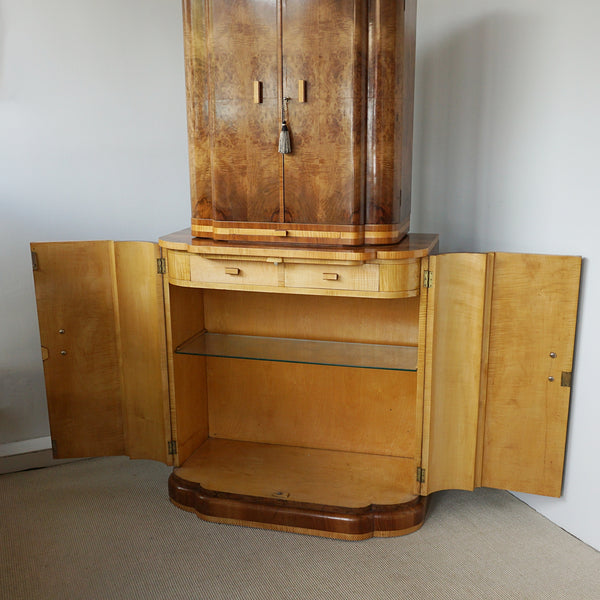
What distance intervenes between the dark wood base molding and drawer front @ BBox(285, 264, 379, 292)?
82cm

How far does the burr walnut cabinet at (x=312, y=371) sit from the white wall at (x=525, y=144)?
0.10m

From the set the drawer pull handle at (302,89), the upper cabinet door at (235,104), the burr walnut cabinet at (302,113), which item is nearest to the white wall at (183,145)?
the burr walnut cabinet at (302,113)

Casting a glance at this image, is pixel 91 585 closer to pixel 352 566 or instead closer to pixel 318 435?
pixel 352 566

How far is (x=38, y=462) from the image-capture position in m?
2.85

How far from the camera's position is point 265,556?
2.20 meters

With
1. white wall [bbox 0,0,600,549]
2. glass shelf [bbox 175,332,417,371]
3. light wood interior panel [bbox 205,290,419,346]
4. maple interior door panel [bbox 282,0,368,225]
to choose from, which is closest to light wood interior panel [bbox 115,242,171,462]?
glass shelf [bbox 175,332,417,371]

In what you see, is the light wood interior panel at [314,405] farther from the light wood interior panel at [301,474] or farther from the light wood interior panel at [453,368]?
the light wood interior panel at [453,368]

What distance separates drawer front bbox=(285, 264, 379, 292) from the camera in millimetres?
2084

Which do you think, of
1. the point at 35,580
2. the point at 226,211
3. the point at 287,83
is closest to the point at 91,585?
the point at 35,580

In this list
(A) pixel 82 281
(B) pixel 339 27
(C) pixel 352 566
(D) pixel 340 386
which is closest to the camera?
(B) pixel 339 27

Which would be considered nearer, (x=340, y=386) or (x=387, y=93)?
(x=387, y=93)

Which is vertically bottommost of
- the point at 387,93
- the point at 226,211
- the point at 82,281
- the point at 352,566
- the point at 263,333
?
the point at 352,566

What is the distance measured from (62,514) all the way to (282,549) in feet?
2.93

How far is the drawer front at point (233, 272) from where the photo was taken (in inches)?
85.4
